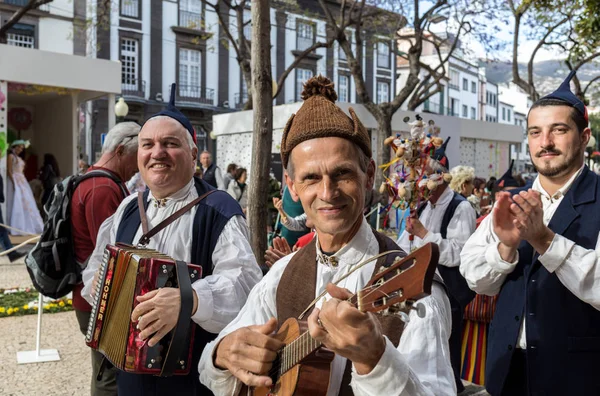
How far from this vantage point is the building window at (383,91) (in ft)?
139

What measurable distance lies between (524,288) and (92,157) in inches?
1142

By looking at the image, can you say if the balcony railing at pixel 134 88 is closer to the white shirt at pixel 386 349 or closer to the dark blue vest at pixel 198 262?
the dark blue vest at pixel 198 262

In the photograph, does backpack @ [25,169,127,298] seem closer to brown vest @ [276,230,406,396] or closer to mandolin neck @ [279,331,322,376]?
brown vest @ [276,230,406,396]

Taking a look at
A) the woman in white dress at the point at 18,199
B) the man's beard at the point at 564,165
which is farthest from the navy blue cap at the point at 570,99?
the woman in white dress at the point at 18,199

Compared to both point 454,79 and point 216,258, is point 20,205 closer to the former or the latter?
point 216,258

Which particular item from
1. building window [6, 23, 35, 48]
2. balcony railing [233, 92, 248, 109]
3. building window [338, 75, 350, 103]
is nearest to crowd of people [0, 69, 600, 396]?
building window [6, 23, 35, 48]

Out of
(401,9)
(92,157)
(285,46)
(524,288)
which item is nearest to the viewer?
(524,288)

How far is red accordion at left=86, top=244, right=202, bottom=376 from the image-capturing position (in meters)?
2.50

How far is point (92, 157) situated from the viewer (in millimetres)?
29391

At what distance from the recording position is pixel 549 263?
2525mm

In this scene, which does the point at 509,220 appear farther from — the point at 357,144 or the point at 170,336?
the point at 170,336

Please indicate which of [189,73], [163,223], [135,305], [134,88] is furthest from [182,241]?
[189,73]

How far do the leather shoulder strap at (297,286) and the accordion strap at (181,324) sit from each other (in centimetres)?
61

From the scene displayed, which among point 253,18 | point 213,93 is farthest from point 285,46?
point 253,18
